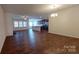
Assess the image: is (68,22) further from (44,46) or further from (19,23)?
(19,23)

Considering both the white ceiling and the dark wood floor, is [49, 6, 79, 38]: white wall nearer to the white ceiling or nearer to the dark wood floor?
the dark wood floor

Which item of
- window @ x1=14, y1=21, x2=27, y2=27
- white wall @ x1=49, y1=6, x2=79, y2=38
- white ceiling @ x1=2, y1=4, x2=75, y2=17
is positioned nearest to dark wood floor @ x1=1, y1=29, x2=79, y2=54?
white wall @ x1=49, y1=6, x2=79, y2=38

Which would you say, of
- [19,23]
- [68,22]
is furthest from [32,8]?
[19,23]

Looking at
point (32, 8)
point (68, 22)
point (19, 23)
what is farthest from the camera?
point (19, 23)

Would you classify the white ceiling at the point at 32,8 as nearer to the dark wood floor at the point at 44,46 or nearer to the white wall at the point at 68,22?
the white wall at the point at 68,22

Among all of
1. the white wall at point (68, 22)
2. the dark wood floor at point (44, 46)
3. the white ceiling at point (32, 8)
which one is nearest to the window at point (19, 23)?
the dark wood floor at point (44, 46)

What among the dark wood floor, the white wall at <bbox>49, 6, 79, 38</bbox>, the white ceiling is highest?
the white ceiling

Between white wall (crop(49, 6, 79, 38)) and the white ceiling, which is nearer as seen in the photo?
the white ceiling

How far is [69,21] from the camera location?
3672 millimetres

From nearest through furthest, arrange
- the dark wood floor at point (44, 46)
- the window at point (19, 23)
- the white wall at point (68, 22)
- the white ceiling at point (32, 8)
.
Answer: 1. the white ceiling at point (32, 8)
2. the dark wood floor at point (44, 46)
3. the white wall at point (68, 22)
4. the window at point (19, 23)
